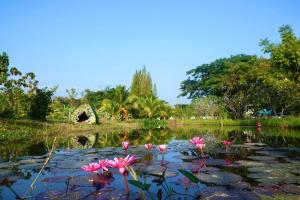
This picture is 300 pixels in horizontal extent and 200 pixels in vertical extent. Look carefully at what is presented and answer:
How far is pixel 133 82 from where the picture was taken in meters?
60.4

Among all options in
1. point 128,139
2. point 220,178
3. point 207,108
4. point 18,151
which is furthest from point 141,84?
point 220,178

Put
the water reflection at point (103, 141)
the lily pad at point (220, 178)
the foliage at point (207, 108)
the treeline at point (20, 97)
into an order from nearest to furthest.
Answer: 1. the lily pad at point (220, 178)
2. the water reflection at point (103, 141)
3. the treeline at point (20, 97)
4. the foliage at point (207, 108)

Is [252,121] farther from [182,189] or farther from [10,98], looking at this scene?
[182,189]

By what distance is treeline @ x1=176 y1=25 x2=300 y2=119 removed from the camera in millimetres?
24812

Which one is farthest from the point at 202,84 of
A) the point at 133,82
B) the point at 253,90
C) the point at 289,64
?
the point at 289,64

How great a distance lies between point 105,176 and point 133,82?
54994mm

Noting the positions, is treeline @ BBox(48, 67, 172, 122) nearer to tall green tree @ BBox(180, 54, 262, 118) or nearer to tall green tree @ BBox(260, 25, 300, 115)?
tall green tree @ BBox(180, 54, 262, 118)

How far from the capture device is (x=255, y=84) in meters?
37.2

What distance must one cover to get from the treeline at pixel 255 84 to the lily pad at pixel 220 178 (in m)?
20.4

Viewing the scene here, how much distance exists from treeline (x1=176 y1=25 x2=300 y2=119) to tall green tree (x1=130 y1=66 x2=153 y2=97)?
7325 millimetres

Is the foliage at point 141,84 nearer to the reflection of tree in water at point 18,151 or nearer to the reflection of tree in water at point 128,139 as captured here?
the reflection of tree in water at point 128,139

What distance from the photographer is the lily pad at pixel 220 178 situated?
5074mm

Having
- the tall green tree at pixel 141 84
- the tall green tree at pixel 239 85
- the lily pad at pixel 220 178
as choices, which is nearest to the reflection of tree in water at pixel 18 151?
the lily pad at pixel 220 178

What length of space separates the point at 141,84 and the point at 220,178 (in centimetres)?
5524
